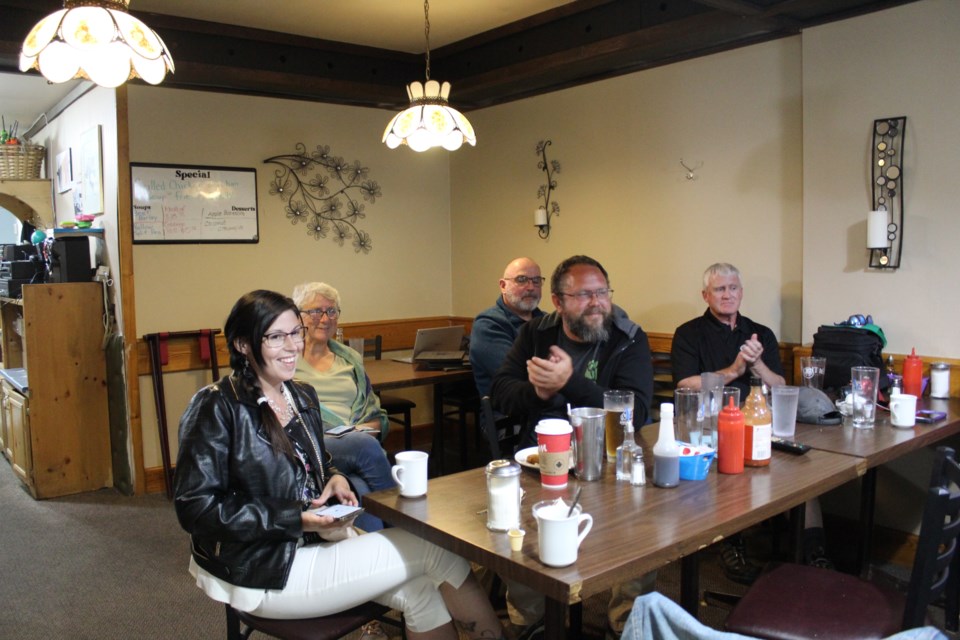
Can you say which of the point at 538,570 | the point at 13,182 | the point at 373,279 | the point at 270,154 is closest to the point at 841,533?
the point at 538,570

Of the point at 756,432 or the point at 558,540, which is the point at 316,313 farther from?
the point at 558,540

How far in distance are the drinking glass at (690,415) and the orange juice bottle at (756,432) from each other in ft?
0.41

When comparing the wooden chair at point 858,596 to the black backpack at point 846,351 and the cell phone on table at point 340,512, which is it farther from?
the black backpack at point 846,351

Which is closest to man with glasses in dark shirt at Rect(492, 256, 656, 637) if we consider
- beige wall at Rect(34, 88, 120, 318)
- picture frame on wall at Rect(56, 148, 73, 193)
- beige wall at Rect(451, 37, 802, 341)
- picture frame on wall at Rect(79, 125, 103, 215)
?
beige wall at Rect(451, 37, 802, 341)

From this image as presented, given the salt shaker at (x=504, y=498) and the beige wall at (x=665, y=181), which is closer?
the salt shaker at (x=504, y=498)

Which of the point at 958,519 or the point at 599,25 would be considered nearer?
the point at 958,519

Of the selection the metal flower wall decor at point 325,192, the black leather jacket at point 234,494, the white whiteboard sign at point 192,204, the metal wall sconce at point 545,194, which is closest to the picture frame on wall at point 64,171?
the white whiteboard sign at point 192,204

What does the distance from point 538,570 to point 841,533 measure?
2589 millimetres

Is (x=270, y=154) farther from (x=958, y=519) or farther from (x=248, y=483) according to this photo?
(x=958, y=519)

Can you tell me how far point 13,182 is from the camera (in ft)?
19.2

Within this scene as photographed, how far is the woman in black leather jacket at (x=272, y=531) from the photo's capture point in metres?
1.82

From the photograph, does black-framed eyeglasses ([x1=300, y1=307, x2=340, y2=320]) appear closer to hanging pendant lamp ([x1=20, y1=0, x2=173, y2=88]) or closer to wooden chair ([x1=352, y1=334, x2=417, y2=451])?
wooden chair ([x1=352, y1=334, x2=417, y2=451])

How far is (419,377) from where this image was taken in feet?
12.7

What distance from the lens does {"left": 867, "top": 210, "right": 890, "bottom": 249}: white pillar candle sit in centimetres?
316
